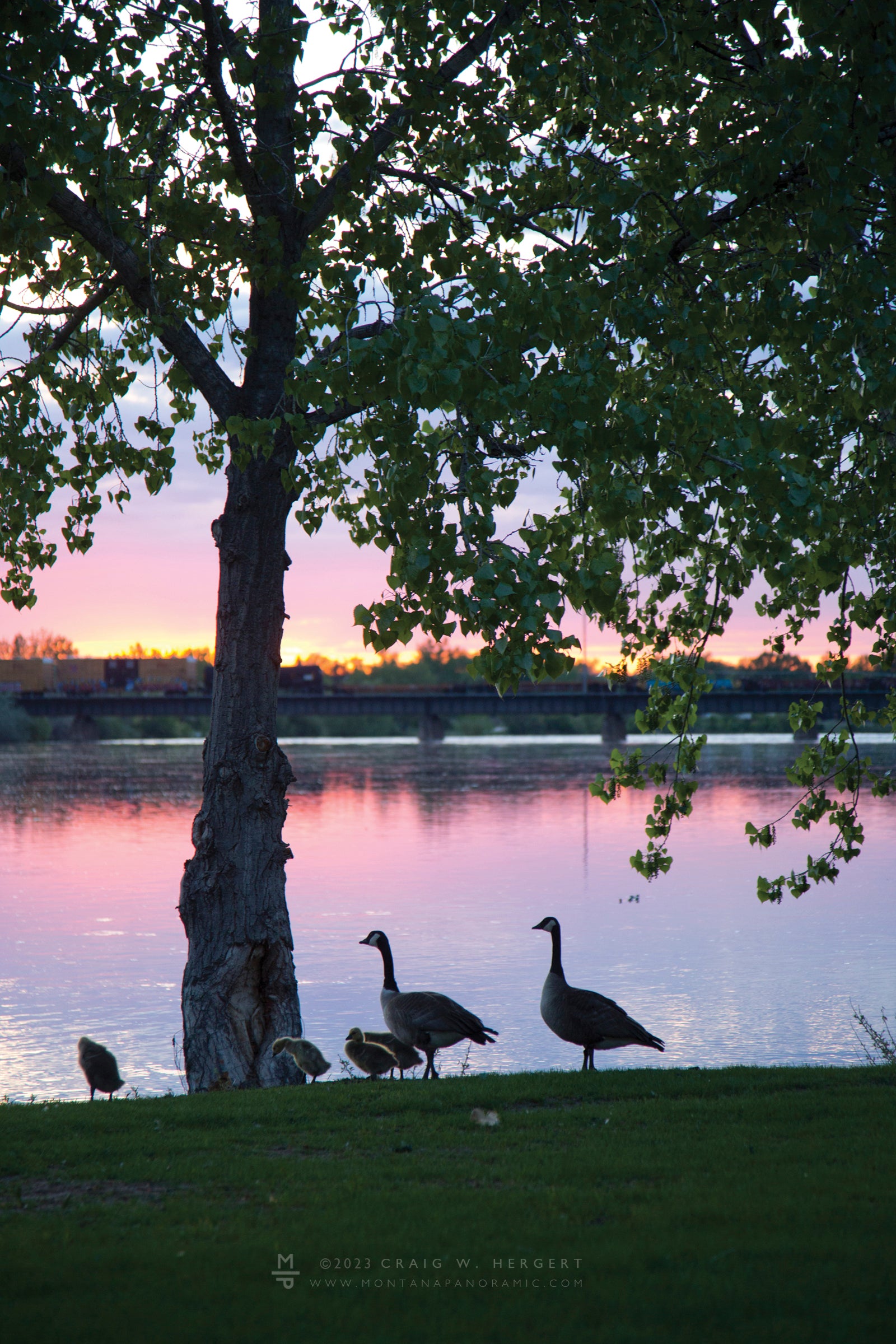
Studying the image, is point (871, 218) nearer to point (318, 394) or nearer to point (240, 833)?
point (318, 394)

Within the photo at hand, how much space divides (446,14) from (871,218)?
4030mm

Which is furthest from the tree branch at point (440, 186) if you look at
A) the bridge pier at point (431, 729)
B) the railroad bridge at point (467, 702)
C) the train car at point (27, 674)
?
the train car at point (27, 674)

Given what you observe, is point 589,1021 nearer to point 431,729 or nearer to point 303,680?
point 431,729

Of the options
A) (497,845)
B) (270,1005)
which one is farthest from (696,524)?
(497,845)

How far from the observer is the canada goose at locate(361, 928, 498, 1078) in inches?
449

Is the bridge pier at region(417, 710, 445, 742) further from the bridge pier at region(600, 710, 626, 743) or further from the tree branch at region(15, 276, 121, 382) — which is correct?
the tree branch at region(15, 276, 121, 382)

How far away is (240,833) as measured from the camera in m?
11.8

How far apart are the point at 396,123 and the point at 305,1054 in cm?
933

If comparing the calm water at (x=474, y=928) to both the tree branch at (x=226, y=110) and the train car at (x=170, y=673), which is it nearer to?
the tree branch at (x=226, y=110)

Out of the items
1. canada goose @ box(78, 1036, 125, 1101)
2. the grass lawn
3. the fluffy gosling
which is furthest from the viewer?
canada goose @ box(78, 1036, 125, 1101)

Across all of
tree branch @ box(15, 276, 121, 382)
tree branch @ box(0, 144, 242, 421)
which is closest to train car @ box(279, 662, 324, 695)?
tree branch @ box(15, 276, 121, 382)

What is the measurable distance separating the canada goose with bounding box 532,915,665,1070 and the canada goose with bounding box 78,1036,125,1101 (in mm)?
4094

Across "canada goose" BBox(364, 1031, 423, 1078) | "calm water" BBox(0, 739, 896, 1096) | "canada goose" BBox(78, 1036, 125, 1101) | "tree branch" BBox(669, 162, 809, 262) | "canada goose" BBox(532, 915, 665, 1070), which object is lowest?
"calm water" BBox(0, 739, 896, 1096)

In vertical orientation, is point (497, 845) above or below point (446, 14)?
below
